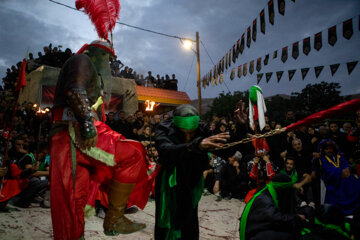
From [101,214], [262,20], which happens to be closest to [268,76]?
[262,20]

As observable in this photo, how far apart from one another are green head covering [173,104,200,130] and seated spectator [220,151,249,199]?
16.4 feet

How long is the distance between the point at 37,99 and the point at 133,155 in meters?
9.45

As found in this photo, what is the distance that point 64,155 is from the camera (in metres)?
2.06

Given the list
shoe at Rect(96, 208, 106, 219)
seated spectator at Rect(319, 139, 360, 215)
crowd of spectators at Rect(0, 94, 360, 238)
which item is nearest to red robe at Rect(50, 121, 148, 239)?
crowd of spectators at Rect(0, 94, 360, 238)

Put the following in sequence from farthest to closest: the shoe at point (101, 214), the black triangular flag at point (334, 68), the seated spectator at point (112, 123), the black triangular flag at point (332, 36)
Answer: 1. the black triangular flag at point (334, 68)
2. the black triangular flag at point (332, 36)
3. the seated spectator at point (112, 123)
4. the shoe at point (101, 214)

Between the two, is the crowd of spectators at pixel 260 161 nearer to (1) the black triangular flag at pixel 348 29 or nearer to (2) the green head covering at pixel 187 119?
(2) the green head covering at pixel 187 119

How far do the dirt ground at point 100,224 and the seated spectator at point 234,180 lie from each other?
1.28 metres

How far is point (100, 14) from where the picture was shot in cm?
284

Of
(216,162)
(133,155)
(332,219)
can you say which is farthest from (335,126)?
(133,155)

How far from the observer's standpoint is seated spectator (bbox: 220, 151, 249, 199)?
6945 mm

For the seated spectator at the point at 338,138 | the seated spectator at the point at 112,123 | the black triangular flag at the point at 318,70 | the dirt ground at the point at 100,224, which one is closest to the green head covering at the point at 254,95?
the dirt ground at the point at 100,224

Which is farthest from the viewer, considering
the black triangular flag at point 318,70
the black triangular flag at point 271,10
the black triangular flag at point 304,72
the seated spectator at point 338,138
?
the black triangular flag at point 304,72

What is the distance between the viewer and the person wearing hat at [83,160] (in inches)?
78.4

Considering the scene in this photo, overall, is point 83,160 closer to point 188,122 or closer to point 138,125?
point 188,122
